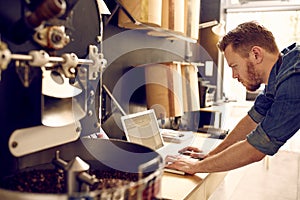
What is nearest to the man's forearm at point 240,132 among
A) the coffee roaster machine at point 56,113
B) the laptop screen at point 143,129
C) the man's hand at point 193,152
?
the man's hand at point 193,152

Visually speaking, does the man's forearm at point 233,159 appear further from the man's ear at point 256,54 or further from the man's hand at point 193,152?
the man's ear at point 256,54

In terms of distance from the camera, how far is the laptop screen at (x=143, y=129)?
1667 millimetres

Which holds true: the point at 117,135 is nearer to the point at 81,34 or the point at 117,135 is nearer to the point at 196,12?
the point at 81,34

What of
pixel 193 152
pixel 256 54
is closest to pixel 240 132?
pixel 193 152

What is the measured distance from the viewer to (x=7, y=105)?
800 mm

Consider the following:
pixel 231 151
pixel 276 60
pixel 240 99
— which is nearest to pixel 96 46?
pixel 231 151

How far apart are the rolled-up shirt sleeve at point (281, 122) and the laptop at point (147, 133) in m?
0.51

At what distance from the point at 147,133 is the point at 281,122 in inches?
28.9

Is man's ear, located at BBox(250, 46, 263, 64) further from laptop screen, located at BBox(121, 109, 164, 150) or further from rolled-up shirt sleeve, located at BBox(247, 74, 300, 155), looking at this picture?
laptop screen, located at BBox(121, 109, 164, 150)

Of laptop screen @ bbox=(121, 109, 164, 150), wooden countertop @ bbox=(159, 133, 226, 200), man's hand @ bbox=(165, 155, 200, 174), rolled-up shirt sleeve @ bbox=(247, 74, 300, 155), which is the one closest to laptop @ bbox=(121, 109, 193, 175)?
laptop screen @ bbox=(121, 109, 164, 150)

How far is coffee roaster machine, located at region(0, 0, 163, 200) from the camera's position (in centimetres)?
65

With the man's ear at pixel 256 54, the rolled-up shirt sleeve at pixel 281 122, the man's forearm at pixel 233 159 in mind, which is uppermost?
the man's ear at pixel 256 54

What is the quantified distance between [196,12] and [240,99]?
2271 mm

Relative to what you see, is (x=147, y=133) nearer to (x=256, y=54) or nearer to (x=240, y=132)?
(x=240, y=132)
